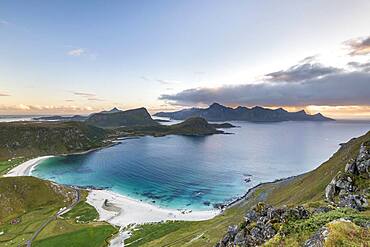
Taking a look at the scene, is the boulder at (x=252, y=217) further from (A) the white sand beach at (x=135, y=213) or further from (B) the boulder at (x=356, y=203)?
(A) the white sand beach at (x=135, y=213)

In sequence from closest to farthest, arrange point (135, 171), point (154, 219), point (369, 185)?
1. point (369, 185)
2. point (154, 219)
3. point (135, 171)

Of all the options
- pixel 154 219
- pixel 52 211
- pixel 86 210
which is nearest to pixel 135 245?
pixel 154 219

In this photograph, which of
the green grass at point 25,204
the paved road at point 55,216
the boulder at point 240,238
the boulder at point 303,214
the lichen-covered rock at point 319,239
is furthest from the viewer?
the green grass at point 25,204

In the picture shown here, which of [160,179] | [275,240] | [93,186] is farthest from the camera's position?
[160,179]

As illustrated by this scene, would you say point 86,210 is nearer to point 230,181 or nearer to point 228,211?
point 228,211

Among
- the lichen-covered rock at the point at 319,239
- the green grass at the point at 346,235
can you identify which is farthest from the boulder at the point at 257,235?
the green grass at the point at 346,235

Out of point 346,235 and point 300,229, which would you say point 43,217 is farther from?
point 346,235

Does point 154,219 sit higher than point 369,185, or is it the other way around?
point 369,185
